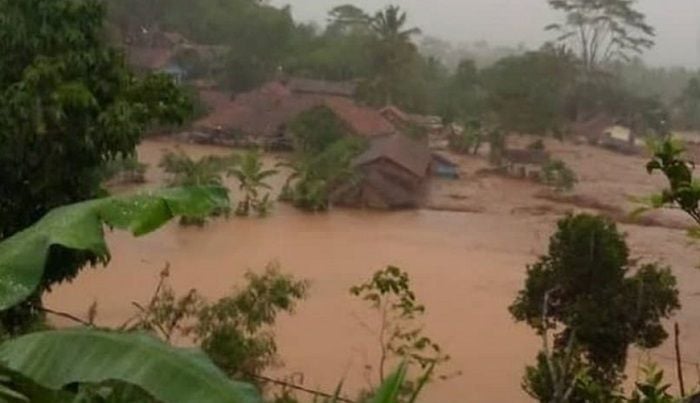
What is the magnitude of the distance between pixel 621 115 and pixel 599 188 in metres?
5.14

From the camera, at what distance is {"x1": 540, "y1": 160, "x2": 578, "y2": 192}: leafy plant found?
13.8m

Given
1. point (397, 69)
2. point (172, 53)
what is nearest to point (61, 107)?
point (397, 69)

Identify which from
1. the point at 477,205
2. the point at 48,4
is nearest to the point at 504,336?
the point at 48,4

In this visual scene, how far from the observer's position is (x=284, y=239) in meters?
10.4

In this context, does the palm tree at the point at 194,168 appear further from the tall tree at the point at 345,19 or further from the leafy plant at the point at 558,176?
the tall tree at the point at 345,19

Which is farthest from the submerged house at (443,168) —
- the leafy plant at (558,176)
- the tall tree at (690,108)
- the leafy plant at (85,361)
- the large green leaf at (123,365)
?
the large green leaf at (123,365)

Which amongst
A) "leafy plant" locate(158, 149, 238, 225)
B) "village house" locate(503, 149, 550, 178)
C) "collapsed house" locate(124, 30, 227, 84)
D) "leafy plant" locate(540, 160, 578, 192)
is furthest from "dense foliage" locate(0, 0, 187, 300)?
"collapsed house" locate(124, 30, 227, 84)

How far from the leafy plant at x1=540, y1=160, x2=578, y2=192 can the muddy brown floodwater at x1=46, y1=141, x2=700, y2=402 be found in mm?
909

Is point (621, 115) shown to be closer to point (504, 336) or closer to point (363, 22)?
point (363, 22)

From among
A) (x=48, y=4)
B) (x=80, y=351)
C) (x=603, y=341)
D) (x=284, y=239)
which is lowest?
(x=284, y=239)

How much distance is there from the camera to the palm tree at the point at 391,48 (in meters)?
17.0

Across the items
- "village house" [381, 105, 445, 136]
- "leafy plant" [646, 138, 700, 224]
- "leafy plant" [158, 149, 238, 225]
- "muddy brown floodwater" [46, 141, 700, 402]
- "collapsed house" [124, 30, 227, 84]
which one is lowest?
"muddy brown floodwater" [46, 141, 700, 402]

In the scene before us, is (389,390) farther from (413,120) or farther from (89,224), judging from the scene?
(413,120)

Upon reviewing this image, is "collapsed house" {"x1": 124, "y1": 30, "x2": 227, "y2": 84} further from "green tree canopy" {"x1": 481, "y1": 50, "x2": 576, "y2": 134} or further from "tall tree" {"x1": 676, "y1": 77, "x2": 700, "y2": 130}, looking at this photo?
"tall tree" {"x1": 676, "y1": 77, "x2": 700, "y2": 130}
